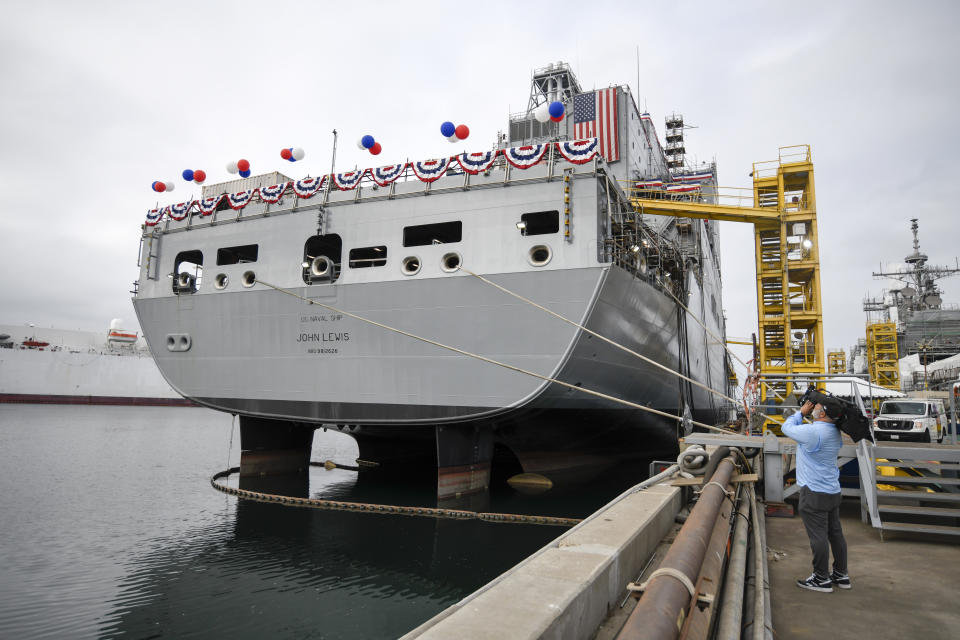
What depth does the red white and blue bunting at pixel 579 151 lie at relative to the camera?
11.1m

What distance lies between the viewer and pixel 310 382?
1313 centimetres

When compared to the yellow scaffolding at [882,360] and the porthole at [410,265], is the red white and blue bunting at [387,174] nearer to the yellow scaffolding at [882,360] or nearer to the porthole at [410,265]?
the porthole at [410,265]

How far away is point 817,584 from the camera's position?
4188 millimetres

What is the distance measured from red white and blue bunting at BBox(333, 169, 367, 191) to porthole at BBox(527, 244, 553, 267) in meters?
4.61

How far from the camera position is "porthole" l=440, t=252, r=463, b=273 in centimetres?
1177

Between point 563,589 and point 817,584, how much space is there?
256 centimetres

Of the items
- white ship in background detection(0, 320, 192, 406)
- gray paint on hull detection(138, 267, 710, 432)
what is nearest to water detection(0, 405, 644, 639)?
gray paint on hull detection(138, 267, 710, 432)

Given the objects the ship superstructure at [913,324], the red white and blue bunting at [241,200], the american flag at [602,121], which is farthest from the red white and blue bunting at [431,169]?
the ship superstructure at [913,324]

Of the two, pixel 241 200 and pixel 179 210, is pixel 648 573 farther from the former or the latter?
pixel 179 210

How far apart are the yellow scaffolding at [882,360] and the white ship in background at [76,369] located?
59.8 metres

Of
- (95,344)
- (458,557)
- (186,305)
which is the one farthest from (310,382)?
(95,344)

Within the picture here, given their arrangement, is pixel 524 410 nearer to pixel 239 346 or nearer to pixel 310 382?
pixel 310 382

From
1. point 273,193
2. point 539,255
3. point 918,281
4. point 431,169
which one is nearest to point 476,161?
point 431,169

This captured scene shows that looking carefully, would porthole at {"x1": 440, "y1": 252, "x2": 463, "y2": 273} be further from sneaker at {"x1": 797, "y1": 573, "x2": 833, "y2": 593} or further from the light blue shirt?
sneaker at {"x1": 797, "y1": 573, "x2": 833, "y2": 593}
